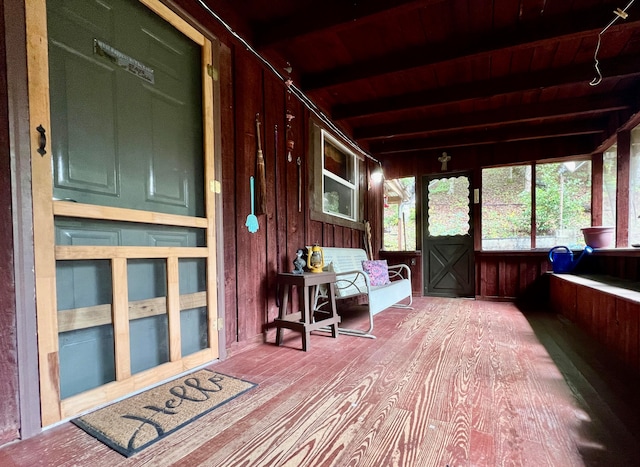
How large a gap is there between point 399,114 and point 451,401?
3670 mm

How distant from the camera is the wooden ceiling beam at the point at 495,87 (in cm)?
281

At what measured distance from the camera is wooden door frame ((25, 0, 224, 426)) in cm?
131

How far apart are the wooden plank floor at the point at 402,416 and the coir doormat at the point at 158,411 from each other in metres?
0.05

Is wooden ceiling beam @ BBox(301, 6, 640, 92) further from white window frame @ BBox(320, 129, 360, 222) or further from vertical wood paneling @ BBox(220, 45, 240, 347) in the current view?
vertical wood paneling @ BBox(220, 45, 240, 347)

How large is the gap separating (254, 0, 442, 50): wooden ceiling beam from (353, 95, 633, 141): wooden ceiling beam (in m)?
2.35

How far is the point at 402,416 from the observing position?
1.41m

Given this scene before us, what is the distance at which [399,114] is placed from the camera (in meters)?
4.18

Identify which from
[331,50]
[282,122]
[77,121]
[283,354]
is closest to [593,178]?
[331,50]

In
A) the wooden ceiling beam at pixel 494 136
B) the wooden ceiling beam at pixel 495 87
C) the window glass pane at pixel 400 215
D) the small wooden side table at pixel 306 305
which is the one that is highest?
the wooden ceiling beam at pixel 495 87

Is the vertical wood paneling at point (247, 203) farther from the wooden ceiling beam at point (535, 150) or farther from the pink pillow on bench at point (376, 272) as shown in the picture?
the wooden ceiling beam at point (535, 150)

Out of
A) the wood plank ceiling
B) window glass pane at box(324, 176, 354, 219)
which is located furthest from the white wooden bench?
the wood plank ceiling

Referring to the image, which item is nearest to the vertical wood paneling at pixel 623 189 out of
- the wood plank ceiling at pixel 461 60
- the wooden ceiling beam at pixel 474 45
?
the wood plank ceiling at pixel 461 60

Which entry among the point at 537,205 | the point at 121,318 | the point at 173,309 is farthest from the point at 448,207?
the point at 121,318

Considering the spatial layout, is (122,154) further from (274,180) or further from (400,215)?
(400,215)
